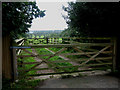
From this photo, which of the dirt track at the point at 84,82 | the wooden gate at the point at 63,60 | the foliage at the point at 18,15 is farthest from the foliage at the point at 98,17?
the foliage at the point at 18,15

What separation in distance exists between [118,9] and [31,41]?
404 inches

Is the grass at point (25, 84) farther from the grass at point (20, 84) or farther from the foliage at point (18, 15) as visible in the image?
the foliage at point (18, 15)

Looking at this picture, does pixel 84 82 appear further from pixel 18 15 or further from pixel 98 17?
pixel 18 15

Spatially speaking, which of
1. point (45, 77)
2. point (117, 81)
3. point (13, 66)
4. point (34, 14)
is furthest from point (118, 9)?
point (13, 66)

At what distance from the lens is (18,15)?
9.59ft

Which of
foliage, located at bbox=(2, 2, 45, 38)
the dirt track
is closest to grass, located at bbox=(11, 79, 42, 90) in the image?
the dirt track

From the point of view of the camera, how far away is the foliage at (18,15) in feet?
9.25

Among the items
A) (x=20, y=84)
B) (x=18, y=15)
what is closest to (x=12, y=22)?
(x=18, y=15)

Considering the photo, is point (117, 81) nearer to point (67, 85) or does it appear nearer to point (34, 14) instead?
point (67, 85)

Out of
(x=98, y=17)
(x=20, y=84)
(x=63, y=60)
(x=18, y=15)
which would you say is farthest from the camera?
(x=98, y=17)

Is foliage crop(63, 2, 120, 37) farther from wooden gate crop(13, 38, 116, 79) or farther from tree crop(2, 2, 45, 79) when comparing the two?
tree crop(2, 2, 45, 79)

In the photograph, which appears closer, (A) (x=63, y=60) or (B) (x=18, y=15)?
(B) (x=18, y=15)

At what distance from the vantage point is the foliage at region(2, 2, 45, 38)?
282 centimetres

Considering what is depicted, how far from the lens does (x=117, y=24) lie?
4066mm
